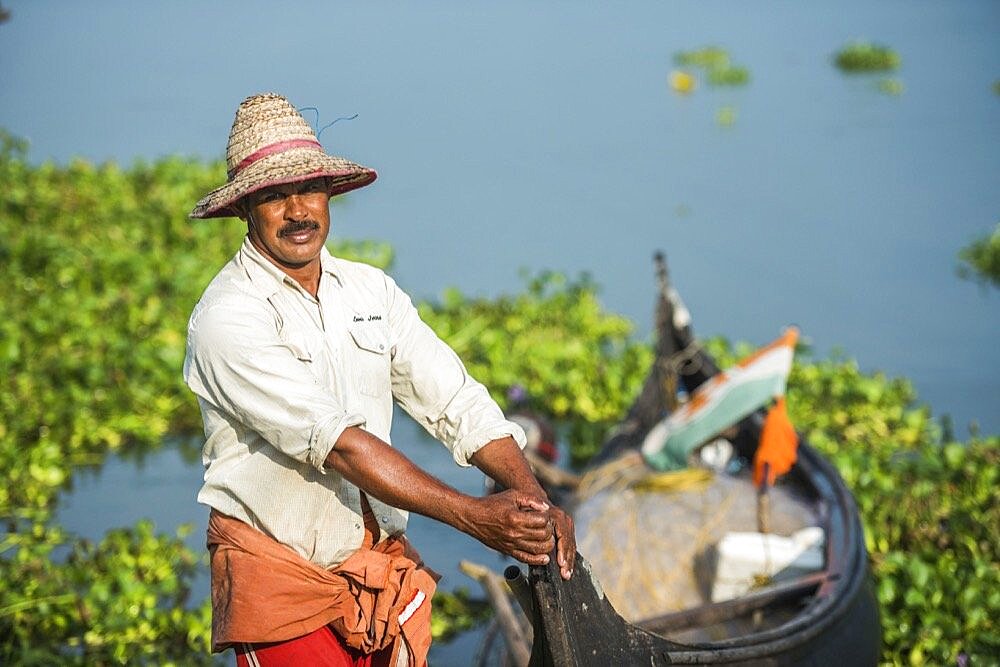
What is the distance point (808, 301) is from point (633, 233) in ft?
6.05

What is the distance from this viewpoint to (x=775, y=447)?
427cm

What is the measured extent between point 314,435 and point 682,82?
13516 millimetres

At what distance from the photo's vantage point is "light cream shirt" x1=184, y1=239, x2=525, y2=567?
7.39 feet

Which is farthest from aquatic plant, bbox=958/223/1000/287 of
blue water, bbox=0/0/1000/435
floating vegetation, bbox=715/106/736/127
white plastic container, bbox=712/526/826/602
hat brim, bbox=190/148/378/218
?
hat brim, bbox=190/148/378/218

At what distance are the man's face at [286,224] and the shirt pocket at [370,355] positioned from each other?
171 millimetres

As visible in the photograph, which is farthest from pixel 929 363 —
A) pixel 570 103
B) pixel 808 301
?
pixel 570 103

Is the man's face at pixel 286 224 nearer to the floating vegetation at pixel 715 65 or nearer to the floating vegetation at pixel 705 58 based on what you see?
the floating vegetation at pixel 715 65

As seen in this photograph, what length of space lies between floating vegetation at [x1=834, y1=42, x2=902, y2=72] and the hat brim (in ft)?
46.5

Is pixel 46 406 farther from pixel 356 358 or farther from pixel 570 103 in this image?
pixel 570 103

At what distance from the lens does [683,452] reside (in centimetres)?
454

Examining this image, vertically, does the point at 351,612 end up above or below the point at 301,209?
below

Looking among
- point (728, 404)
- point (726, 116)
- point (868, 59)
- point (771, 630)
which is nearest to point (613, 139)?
point (726, 116)

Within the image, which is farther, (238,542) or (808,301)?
(808,301)

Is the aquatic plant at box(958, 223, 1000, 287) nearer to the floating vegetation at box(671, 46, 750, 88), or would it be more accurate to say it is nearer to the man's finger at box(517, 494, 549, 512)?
the floating vegetation at box(671, 46, 750, 88)
